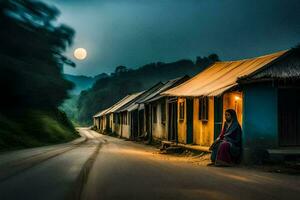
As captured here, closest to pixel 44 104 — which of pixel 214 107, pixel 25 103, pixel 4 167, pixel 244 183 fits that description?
pixel 25 103

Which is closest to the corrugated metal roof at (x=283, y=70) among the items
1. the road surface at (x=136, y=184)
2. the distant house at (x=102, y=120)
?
the road surface at (x=136, y=184)

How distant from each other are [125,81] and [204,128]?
329 ft

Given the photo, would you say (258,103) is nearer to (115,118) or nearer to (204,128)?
(204,128)

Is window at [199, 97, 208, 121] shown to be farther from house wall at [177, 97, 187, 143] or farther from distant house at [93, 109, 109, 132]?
distant house at [93, 109, 109, 132]

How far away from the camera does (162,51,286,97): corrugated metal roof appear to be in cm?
1672

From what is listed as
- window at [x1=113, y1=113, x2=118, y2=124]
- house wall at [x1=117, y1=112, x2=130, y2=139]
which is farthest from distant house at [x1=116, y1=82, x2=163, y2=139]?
window at [x1=113, y1=113, x2=118, y2=124]

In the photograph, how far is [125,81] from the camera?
121 m

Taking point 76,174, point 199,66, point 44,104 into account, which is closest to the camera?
point 76,174

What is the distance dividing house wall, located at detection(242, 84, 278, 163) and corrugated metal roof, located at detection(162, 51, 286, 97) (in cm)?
71

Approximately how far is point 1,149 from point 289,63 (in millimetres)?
15058

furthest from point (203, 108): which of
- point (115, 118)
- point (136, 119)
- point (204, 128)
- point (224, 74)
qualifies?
point (115, 118)

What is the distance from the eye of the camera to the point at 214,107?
20.2 metres

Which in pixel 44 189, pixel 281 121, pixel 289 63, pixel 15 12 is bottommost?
pixel 44 189

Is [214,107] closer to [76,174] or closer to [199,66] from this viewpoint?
[76,174]
